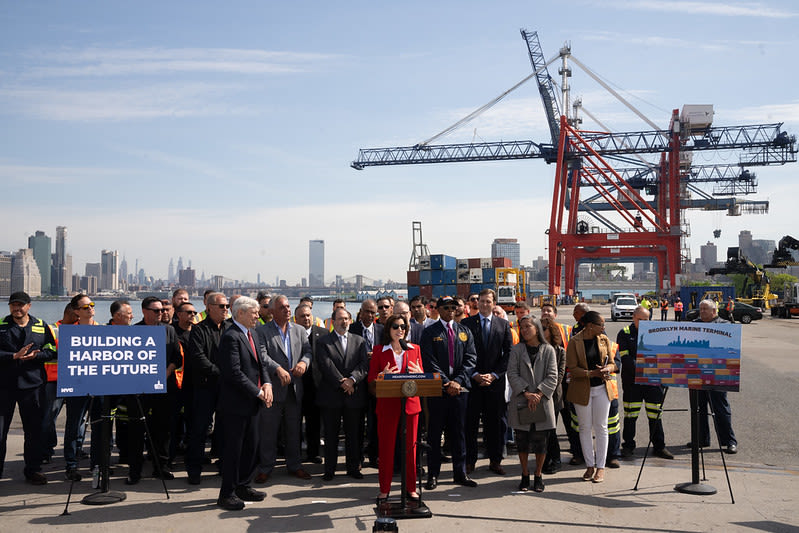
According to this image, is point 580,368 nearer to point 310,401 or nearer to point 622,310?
point 310,401

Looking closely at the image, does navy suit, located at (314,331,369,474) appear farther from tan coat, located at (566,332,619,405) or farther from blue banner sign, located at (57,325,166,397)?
tan coat, located at (566,332,619,405)

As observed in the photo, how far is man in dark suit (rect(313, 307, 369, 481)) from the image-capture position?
6574 millimetres

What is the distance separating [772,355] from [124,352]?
18291mm

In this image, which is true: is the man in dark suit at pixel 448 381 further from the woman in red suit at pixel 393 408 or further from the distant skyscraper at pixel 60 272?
the distant skyscraper at pixel 60 272

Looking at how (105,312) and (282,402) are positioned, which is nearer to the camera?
(282,402)

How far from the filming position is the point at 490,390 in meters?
6.73

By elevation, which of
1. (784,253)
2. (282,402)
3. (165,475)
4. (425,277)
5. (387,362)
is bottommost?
(165,475)

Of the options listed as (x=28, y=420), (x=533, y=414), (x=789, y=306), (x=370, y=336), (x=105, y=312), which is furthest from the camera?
(x=105, y=312)

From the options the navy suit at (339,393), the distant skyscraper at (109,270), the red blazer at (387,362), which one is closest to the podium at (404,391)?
the red blazer at (387,362)

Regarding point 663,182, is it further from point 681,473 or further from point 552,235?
point 681,473

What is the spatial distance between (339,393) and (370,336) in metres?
1.21

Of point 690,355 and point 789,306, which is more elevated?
point 690,355

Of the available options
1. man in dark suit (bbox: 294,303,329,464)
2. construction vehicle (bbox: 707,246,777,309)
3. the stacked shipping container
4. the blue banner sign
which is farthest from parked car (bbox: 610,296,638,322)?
the blue banner sign

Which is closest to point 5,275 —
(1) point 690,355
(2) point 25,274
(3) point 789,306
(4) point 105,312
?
(2) point 25,274
